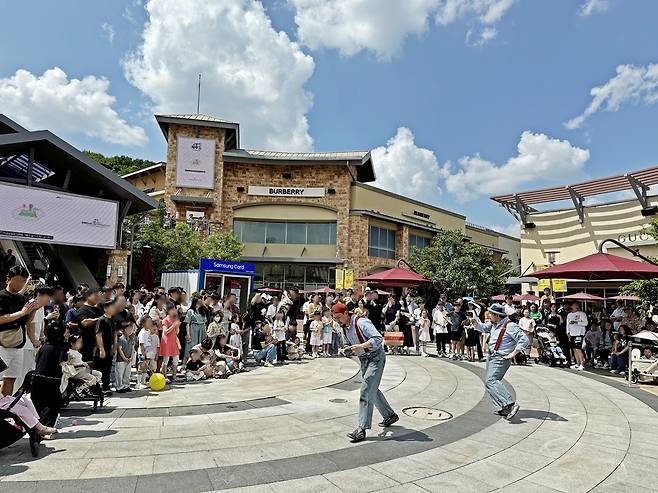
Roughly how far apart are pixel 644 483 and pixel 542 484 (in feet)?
3.41

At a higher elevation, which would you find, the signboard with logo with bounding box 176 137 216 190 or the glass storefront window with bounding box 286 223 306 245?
the signboard with logo with bounding box 176 137 216 190

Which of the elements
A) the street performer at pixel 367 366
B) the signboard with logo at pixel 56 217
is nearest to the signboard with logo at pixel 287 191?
the signboard with logo at pixel 56 217

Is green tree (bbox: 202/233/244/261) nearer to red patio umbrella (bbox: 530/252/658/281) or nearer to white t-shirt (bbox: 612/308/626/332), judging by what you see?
red patio umbrella (bbox: 530/252/658/281)

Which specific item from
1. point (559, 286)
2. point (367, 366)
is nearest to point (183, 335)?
point (367, 366)

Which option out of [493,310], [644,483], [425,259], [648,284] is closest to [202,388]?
[493,310]

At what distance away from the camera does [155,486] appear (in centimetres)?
397

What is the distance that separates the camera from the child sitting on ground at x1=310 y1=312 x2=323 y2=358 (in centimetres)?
1290

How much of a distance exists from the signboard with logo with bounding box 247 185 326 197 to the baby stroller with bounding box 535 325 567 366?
70.7ft

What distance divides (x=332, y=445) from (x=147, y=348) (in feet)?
14.5

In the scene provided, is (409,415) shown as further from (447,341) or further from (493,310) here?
(447,341)

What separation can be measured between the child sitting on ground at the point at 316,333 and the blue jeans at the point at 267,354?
184cm

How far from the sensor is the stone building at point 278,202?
31.9 metres

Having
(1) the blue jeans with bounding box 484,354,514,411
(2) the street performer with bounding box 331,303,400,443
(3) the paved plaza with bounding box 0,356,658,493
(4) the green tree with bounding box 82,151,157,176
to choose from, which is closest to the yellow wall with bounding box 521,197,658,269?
(3) the paved plaza with bounding box 0,356,658,493

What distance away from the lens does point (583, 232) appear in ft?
82.2
